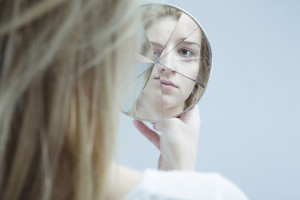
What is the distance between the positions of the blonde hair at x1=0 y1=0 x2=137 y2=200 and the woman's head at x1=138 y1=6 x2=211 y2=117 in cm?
38

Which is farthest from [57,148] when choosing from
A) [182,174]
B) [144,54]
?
[144,54]

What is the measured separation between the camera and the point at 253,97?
4.75ft

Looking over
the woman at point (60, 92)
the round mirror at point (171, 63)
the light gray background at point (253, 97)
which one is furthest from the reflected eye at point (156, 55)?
the light gray background at point (253, 97)

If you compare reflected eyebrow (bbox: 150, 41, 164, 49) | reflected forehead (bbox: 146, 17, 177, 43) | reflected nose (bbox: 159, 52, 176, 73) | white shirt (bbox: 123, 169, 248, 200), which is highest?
reflected forehead (bbox: 146, 17, 177, 43)

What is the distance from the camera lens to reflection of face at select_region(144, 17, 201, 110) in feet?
2.62

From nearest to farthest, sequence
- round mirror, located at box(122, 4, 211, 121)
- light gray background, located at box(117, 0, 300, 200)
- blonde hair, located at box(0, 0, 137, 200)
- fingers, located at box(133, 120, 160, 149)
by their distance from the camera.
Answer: blonde hair, located at box(0, 0, 137, 200) < round mirror, located at box(122, 4, 211, 121) < fingers, located at box(133, 120, 160, 149) < light gray background, located at box(117, 0, 300, 200)

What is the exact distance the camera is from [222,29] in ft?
4.66

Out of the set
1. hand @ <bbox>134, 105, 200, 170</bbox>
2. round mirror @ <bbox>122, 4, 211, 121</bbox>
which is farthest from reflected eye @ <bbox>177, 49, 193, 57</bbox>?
hand @ <bbox>134, 105, 200, 170</bbox>

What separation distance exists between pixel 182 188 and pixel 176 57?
44 centimetres

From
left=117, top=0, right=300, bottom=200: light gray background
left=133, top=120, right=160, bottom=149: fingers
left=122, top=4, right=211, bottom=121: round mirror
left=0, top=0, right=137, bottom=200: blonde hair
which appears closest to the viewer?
left=0, top=0, right=137, bottom=200: blonde hair

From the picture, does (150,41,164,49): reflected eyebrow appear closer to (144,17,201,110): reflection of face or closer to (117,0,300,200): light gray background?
(144,17,201,110): reflection of face

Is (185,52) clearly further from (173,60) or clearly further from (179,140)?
(179,140)

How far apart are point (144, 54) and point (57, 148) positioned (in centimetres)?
41

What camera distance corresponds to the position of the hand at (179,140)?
31.6 inches
